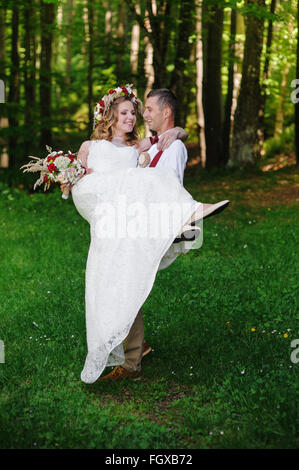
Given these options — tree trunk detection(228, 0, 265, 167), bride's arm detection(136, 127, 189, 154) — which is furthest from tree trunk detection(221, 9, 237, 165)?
bride's arm detection(136, 127, 189, 154)

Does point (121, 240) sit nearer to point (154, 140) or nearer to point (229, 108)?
point (154, 140)

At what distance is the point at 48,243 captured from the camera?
30.8 feet

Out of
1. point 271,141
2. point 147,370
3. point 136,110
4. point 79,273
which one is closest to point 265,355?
point 147,370

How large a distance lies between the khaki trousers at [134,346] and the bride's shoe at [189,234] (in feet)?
2.88

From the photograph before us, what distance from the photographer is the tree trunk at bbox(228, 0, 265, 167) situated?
14.1 meters

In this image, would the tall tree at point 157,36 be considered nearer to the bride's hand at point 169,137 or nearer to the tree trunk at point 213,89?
the tree trunk at point 213,89

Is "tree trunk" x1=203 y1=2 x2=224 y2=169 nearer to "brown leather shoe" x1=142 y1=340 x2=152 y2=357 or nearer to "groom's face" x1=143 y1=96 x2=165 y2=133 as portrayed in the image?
"groom's face" x1=143 y1=96 x2=165 y2=133

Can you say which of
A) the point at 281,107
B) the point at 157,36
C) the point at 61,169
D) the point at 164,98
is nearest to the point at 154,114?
the point at 164,98

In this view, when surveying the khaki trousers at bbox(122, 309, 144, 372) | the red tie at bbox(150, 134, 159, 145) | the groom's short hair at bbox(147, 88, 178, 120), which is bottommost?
the khaki trousers at bbox(122, 309, 144, 372)

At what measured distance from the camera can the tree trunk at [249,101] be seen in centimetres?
1406

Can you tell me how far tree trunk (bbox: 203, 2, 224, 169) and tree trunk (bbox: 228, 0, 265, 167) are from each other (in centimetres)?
153

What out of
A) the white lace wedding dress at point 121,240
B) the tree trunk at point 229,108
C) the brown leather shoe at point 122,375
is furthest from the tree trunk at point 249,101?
the brown leather shoe at point 122,375

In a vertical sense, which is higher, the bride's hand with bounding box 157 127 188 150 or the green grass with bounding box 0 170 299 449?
the bride's hand with bounding box 157 127 188 150

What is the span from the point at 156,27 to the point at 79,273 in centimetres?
808
